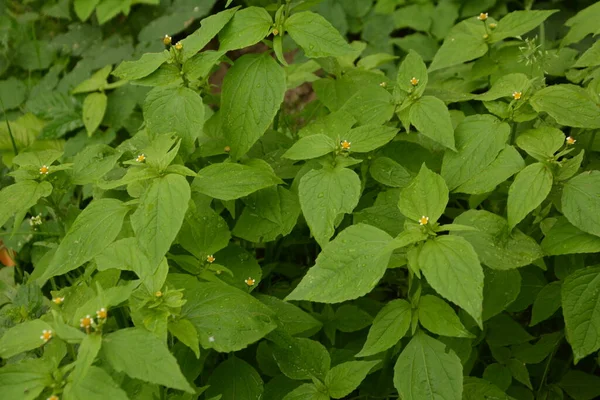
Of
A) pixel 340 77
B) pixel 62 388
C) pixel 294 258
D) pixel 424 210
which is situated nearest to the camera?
pixel 62 388

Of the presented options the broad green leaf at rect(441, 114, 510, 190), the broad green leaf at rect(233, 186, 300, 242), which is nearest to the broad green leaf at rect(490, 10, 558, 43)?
the broad green leaf at rect(441, 114, 510, 190)

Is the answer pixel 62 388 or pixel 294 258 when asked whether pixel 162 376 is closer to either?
pixel 62 388

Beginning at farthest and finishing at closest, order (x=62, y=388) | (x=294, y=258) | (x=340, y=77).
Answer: (x=294, y=258)
(x=340, y=77)
(x=62, y=388)

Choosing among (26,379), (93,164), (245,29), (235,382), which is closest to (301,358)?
(235,382)

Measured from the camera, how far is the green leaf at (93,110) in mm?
3770

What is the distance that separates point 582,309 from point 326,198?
3.08 ft

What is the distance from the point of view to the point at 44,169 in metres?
2.32

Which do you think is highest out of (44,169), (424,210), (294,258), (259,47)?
(44,169)

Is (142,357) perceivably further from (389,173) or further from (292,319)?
(389,173)

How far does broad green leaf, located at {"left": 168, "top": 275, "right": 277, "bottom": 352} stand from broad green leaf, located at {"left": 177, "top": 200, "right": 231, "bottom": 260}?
0.21m

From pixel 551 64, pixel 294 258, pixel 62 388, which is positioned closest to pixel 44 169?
pixel 62 388

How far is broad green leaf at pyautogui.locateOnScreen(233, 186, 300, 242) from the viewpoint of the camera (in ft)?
7.84

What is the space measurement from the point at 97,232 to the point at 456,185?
1293 millimetres

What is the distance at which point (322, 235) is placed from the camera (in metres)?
2.07
